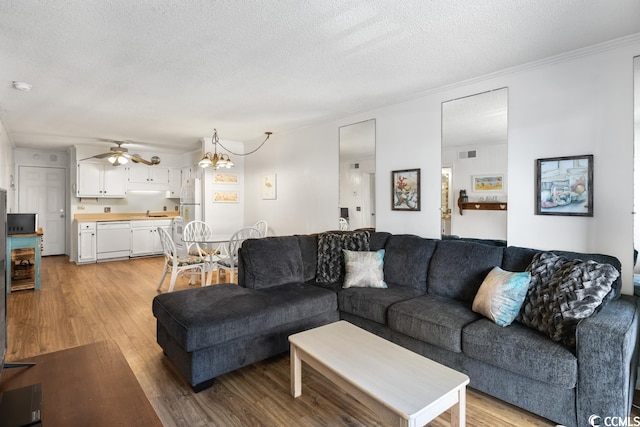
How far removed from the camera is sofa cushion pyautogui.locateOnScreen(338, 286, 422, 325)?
2.68 metres

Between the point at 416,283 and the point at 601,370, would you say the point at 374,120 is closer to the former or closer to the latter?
the point at 416,283

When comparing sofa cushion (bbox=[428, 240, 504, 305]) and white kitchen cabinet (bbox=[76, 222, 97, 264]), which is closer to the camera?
sofa cushion (bbox=[428, 240, 504, 305])

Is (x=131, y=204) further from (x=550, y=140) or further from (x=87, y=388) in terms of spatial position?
(x=550, y=140)

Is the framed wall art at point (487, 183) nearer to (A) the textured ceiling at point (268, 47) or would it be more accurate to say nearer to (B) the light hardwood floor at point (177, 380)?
(A) the textured ceiling at point (268, 47)

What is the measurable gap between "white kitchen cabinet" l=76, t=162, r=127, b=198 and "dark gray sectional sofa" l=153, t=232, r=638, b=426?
5515 mm

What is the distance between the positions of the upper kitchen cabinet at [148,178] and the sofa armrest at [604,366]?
801 centimetres

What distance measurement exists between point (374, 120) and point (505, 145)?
1553mm

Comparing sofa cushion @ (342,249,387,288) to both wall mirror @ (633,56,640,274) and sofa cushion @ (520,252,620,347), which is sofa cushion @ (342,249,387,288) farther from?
wall mirror @ (633,56,640,274)

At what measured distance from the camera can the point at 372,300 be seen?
276 cm

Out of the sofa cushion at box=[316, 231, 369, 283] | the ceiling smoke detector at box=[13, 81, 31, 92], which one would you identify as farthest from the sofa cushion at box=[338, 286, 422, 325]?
the ceiling smoke detector at box=[13, 81, 31, 92]

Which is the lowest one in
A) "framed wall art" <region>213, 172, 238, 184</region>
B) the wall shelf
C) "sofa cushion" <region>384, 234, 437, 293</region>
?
"sofa cushion" <region>384, 234, 437, 293</region>

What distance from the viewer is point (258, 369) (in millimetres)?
2557

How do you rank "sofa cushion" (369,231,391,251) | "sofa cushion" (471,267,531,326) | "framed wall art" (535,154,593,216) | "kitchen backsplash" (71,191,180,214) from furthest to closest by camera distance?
"kitchen backsplash" (71,191,180,214) < "sofa cushion" (369,231,391,251) < "framed wall art" (535,154,593,216) < "sofa cushion" (471,267,531,326)

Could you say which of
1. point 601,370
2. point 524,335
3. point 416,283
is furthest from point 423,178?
point 601,370
